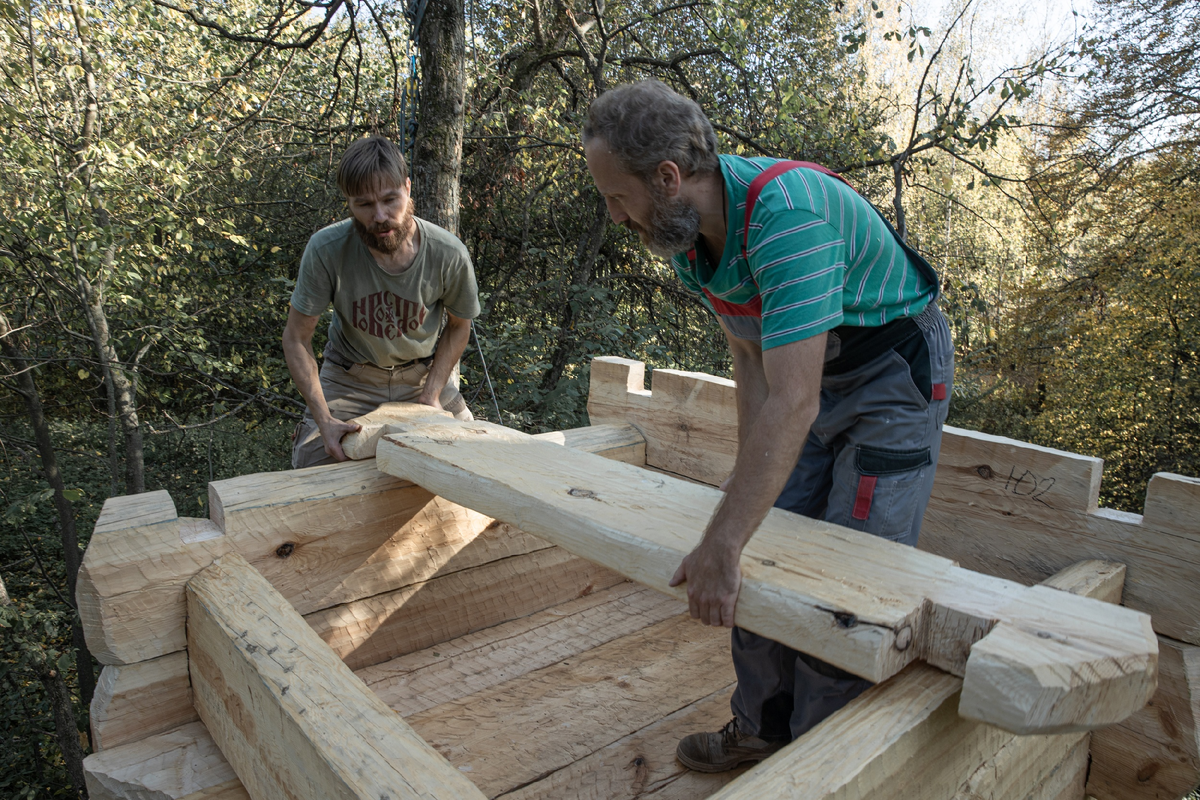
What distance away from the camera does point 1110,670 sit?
1.02 metres

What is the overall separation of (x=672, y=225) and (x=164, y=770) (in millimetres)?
1636

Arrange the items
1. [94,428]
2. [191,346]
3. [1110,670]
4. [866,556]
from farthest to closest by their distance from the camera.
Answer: [94,428] < [191,346] < [866,556] < [1110,670]

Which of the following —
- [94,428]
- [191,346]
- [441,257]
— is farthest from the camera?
[94,428]

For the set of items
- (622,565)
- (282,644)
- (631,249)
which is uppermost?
(631,249)

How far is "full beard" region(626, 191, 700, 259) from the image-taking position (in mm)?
1604

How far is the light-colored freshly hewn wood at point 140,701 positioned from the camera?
5.67 ft

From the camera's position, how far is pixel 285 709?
1282 millimetres

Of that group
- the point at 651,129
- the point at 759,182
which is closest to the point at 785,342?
the point at 759,182

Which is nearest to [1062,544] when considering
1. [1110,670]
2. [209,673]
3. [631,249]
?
[1110,670]

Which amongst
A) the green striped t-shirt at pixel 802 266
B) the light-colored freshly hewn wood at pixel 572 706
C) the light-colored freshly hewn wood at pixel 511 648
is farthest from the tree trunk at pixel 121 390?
the green striped t-shirt at pixel 802 266

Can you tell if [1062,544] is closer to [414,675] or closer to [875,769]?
[875,769]

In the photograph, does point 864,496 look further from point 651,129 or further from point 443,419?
point 443,419

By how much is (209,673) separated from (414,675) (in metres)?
0.70

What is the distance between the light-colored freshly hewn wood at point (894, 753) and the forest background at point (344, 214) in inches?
145
